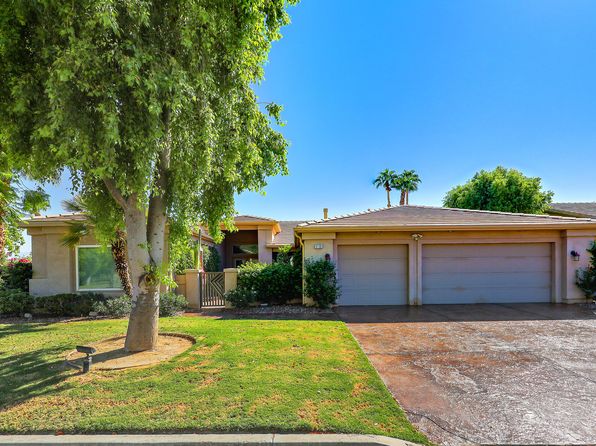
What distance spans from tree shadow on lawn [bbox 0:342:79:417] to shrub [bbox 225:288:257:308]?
5.41 m

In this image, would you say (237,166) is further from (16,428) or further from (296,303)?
(296,303)

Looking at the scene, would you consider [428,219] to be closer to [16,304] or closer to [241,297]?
[241,297]

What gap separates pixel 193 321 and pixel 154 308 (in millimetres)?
3031

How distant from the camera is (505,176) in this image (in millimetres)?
25469

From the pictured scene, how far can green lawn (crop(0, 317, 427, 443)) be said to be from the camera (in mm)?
3703

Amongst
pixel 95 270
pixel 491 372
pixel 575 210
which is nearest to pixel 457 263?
pixel 491 372

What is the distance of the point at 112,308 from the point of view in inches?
413

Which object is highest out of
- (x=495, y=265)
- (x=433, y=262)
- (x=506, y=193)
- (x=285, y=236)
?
(x=506, y=193)

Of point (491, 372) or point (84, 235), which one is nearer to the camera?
point (491, 372)

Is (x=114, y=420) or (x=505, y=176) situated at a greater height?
(x=505, y=176)

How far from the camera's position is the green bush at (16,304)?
1054cm

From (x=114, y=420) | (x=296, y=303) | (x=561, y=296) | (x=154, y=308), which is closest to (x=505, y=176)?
(x=561, y=296)

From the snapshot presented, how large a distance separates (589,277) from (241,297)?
11.8 metres

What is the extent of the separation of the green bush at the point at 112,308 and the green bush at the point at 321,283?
585 centimetres
